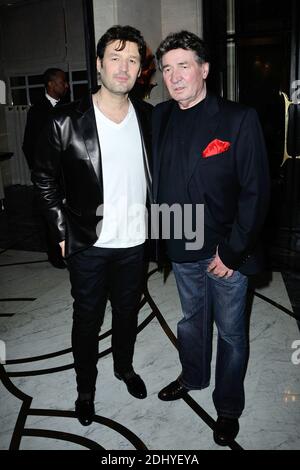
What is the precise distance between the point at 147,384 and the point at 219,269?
98 centimetres

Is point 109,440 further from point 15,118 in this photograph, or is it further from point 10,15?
point 10,15

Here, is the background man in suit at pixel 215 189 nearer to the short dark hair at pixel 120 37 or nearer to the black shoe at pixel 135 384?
the short dark hair at pixel 120 37

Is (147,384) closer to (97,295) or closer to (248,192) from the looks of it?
(97,295)

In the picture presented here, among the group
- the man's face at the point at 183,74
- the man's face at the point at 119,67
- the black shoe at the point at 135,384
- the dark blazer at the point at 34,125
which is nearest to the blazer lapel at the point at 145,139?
the man's face at the point at 119,67

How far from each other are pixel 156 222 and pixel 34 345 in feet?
4.51

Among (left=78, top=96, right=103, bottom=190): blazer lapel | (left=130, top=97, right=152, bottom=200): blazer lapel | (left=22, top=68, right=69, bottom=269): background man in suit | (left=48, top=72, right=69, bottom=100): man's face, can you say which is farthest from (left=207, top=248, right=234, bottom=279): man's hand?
(left=48, top=72, right=69, bottom=100): man's face

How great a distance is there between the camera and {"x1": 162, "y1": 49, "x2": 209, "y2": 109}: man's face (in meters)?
1.74

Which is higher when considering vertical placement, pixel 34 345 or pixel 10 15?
pixel 10 15

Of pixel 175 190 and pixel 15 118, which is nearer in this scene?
pixel 175 190

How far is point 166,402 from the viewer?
7.38 feet

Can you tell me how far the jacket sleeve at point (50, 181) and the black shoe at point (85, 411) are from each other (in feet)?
2.73

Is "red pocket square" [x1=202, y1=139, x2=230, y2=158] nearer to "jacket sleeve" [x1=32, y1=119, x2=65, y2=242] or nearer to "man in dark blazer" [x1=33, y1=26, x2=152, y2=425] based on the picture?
"man in dark blazer" [x1=33, y1=26, x2=152, y2=425]
